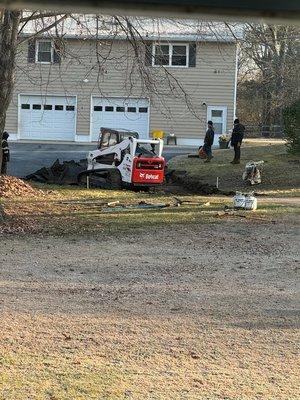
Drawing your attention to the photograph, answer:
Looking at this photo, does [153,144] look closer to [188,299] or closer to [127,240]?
[127,240]

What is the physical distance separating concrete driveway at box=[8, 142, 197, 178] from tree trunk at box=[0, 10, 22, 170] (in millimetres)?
9937

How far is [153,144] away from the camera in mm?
21203

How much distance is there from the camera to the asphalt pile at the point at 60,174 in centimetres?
2262

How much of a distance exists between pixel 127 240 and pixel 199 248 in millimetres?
1324

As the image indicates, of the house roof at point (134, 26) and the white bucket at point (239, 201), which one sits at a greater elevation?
the house roof at point (134, 26)

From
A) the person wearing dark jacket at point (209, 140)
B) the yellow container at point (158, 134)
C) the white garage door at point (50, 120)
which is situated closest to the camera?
the person wearing dark jacket at point (209, 140)

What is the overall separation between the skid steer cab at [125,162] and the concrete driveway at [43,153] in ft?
12.6

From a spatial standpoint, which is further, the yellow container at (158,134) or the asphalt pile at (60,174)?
the yellow container at (158,134)

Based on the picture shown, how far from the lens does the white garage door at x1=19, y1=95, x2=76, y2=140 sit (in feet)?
129

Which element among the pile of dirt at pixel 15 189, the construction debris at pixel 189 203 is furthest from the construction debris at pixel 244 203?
the pile of dirt at pixel 15 189

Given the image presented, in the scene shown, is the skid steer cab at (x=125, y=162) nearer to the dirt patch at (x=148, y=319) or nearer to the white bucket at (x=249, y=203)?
the white bucket at (x=249, y=203)

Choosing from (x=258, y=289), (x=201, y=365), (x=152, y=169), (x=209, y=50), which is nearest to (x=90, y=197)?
(x=152, y=169)

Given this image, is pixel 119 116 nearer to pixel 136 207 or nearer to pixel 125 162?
pixel 125 162

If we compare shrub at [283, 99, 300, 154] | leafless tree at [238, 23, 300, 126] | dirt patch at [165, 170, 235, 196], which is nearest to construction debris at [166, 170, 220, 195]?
dirt patch at [165, 170, 235, 196]
